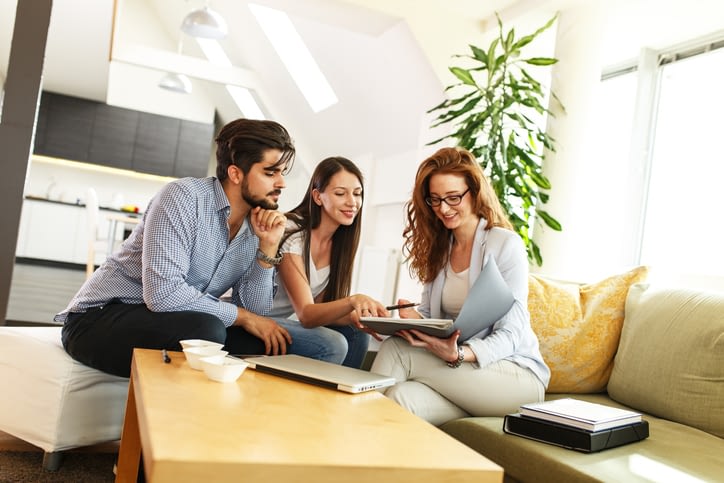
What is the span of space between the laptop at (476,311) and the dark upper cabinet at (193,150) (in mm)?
8182

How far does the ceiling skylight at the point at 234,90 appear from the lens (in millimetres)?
8312

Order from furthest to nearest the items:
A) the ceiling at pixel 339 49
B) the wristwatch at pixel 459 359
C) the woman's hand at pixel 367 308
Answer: the ceiling at pixel 339 49 < the woman's hand at pixel 367 308 < the wristwatch at pixel 459 359

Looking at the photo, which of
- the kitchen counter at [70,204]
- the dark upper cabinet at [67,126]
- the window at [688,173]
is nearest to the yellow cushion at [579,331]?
the window at [688,173]

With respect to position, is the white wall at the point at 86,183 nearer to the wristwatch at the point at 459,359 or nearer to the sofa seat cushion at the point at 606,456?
the wristwatch at the point at 459,359

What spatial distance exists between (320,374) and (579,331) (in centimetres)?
115

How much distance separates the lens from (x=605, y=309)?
7.39 feet

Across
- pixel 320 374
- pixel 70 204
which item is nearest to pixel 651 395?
pixel 320 374

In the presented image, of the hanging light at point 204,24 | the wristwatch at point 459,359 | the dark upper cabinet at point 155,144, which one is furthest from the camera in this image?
the dark upper cabinet at point 155,144

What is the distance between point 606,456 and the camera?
146 centimetres

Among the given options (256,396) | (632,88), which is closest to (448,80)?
(632,88)

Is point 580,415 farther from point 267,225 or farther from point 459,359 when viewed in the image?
→ point 267,225

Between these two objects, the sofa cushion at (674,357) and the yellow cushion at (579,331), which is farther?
the yellow cushion at (579,331)

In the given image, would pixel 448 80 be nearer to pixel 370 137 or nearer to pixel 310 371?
pixel 370 137

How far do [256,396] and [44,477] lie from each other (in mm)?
935
